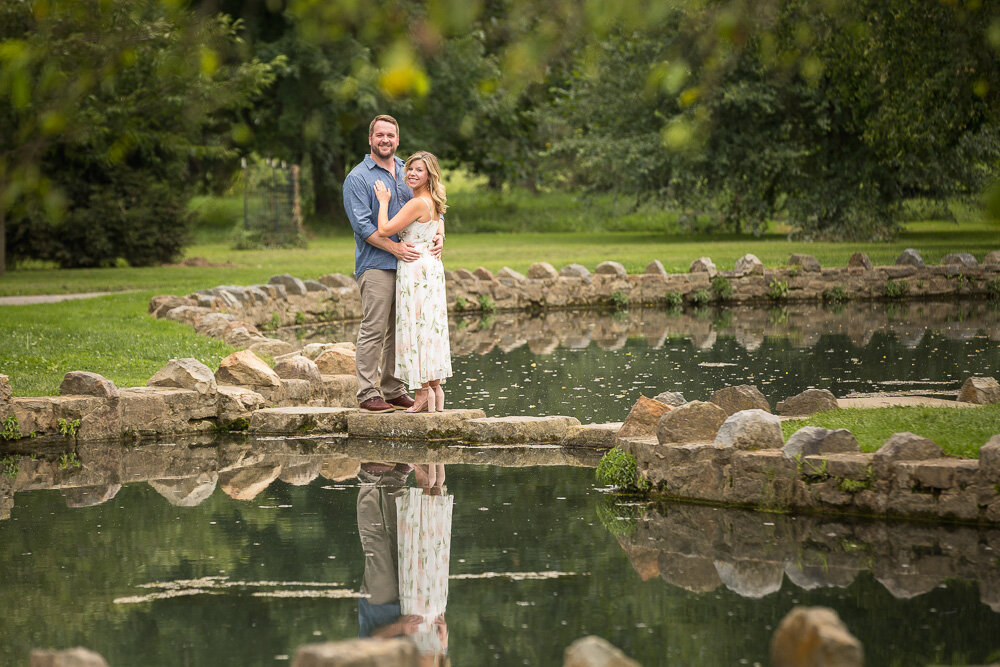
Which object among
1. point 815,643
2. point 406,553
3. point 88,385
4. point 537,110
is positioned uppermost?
point 537,110

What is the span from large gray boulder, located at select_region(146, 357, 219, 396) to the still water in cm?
67

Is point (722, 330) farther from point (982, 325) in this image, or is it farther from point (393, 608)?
point (393, 608)

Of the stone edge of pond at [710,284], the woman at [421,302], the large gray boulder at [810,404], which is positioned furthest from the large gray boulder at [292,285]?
the large gray boulder at [810,404]

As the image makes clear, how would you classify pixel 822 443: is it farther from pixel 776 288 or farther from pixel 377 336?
pixel 776 288

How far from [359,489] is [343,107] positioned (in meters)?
30.6

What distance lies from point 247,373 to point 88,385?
1.38 metres

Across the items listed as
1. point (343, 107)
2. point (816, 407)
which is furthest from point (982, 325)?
point (343, 107)

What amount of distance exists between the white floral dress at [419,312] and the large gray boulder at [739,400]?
6.97 ft

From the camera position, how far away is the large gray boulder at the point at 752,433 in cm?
717

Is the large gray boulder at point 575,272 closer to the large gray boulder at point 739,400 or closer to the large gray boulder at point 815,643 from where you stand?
the large gray boulder at point 739,400

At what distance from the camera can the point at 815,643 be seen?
3.72 m

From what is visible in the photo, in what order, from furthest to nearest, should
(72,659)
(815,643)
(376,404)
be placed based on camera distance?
(376,404), (815,643), (72,659)

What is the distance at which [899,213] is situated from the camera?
31.7 metres

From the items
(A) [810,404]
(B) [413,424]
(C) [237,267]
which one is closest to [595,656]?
(A) [810,404]
